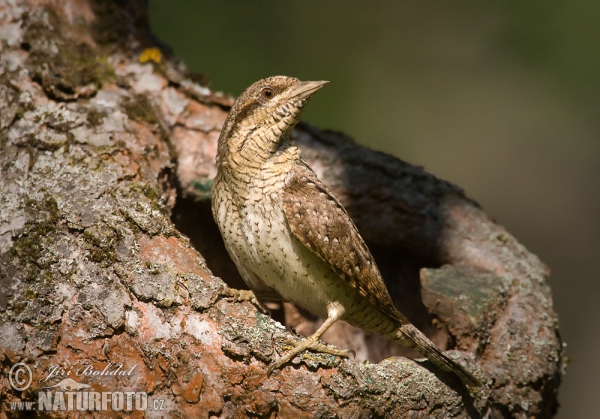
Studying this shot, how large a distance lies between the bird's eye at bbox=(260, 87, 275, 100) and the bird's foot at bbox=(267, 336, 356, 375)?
4.09ft

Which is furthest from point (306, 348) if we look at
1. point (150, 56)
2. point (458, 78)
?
point (458, 78)

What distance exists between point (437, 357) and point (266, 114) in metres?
1.52

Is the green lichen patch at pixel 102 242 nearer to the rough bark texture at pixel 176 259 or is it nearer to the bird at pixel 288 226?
the rough bark texture at pixel 176 259

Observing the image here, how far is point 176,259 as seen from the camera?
3.03 metres

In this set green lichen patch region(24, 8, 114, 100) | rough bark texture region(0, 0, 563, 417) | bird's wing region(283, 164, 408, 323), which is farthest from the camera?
green lichen patch region(24, 8, 114, 100)

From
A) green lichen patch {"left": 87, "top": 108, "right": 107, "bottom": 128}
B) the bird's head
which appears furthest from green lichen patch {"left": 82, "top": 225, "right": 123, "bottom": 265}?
green lichen patch {"left": 87, "top": 108, "right": 107, "bottom": 128}

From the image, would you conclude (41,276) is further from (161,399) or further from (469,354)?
(469,354)

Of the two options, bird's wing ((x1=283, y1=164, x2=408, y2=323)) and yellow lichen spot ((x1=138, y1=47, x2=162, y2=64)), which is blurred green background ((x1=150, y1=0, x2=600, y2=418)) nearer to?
yellow lichen spot ((x1=138, y1=47, x2=162, y2=64))

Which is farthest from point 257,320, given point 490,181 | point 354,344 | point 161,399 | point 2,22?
point 490,181

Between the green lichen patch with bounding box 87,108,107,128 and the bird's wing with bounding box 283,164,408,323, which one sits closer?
the bird's wing with bounding box 283,164,408,323

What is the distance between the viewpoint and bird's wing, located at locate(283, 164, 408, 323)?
3094 millimetres

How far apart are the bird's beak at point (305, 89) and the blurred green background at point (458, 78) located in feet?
13.3

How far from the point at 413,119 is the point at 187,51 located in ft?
9.83

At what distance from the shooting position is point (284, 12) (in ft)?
27.2
